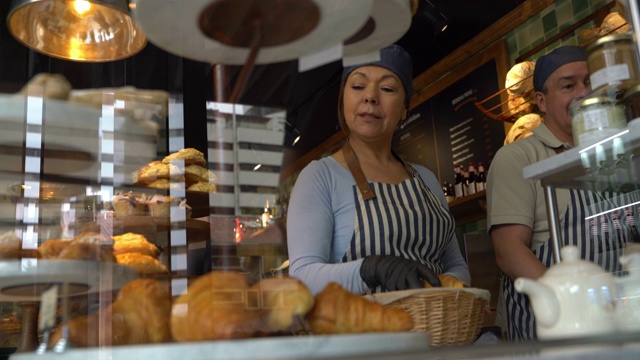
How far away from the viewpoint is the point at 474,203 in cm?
208

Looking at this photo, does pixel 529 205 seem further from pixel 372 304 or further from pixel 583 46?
pixel 372 304

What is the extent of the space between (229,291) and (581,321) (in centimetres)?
48

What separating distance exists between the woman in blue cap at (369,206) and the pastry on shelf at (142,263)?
195 mm

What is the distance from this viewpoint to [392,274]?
3.58 feet

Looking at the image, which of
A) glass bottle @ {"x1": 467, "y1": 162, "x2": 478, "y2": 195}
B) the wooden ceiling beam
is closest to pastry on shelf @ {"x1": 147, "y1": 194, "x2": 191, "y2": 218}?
the wooden ceiling beam

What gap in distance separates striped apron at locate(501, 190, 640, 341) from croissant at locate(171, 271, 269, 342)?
22.1 inches

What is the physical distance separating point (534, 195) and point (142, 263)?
847mm

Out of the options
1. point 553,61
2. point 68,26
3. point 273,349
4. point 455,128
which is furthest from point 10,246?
point 455,128

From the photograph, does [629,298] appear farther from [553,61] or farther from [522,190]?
[553,61]

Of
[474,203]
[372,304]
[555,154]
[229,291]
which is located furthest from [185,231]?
[474,203]

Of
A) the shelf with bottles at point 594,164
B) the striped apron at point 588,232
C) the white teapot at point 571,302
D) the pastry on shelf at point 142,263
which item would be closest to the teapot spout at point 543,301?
the white teapot at point 571,302

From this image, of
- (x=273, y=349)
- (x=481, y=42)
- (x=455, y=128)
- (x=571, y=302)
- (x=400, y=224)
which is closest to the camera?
(x=273, y=349)

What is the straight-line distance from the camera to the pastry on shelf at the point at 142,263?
99 cm

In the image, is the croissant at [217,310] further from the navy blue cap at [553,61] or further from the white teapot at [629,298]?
the navy blue cap at [553,61]
